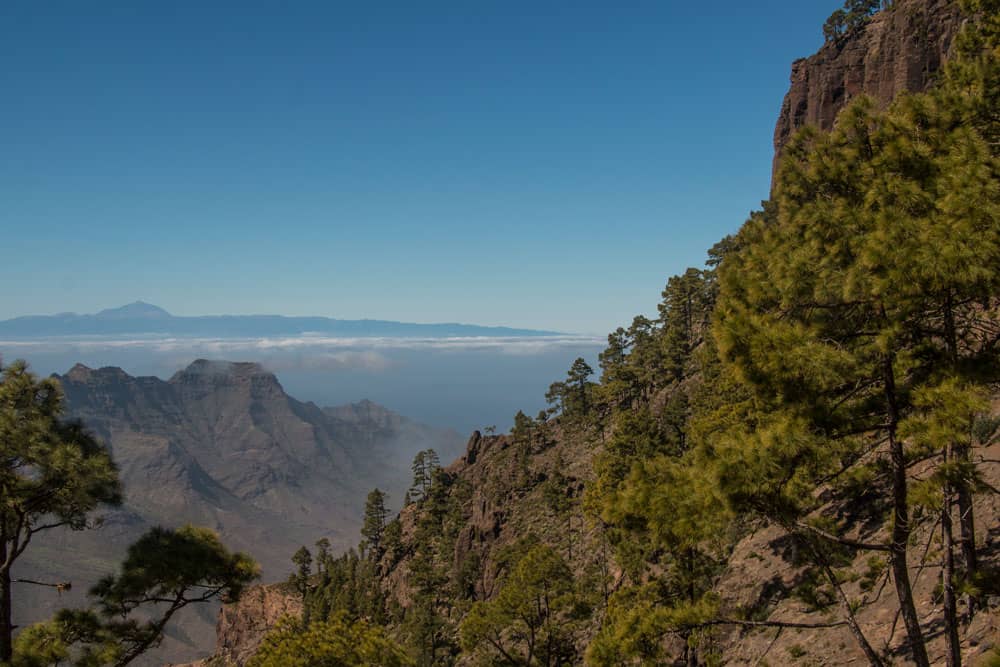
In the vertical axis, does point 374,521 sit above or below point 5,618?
below

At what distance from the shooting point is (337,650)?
18.3 metres

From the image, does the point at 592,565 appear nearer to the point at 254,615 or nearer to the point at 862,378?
the point at 862,378

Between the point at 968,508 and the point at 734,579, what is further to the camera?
the point at 734,579

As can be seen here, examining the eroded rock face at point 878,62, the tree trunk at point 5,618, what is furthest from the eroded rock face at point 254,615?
the eroded rock face at point 878,62

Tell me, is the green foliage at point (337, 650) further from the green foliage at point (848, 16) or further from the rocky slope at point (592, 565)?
the green foliage at point (848, 16)

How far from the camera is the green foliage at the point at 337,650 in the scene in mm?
18281

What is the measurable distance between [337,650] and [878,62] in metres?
103

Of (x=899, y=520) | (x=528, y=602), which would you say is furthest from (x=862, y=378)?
(x=528, y=602)

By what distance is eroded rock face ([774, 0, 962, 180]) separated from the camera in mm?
78312

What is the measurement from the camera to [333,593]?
8656 centimetres

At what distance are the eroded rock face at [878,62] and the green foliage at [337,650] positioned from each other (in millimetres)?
73334

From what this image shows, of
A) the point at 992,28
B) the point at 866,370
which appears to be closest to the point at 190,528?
the point at 866,370

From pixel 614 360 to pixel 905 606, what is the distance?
78797 millimetres

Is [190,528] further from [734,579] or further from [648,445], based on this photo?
[648,445]
